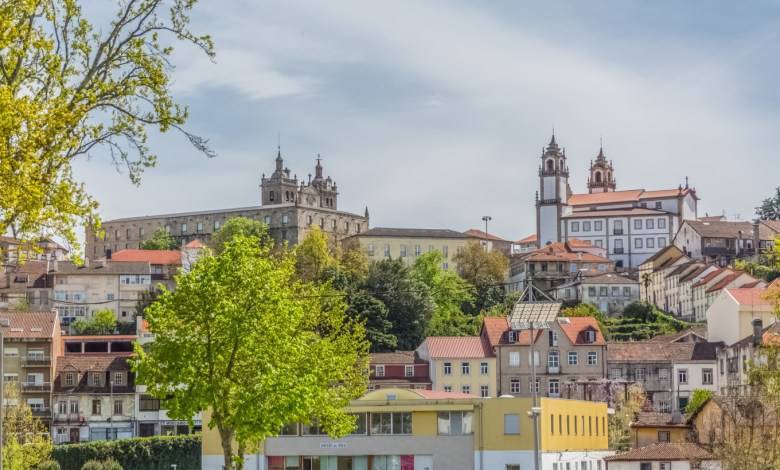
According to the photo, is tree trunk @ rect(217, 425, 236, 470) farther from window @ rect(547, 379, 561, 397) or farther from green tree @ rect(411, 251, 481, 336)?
green tree @ rect(411, 251, 481, 336)

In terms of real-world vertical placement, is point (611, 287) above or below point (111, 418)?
above

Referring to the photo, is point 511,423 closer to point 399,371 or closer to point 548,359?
point 548,359

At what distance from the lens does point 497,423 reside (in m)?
71.3

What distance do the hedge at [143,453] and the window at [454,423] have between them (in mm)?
23536

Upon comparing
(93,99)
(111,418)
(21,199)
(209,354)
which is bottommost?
(111,418)

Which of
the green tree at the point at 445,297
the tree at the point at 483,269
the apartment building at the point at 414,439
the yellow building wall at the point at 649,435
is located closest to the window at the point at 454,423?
the apartment building at the point at 414,439

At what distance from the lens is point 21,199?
1986 centimetres

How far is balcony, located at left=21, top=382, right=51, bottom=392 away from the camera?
374 feet

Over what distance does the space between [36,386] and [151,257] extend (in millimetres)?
67987

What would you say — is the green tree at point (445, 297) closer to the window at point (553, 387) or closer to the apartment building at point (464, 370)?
the apartment building at point (464, 370)

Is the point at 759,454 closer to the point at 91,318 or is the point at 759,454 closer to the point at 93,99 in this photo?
the point at 93,99

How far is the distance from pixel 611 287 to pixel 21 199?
154743 millimetres

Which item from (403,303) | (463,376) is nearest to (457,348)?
(463,376)

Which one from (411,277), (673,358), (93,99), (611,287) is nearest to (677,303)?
(611,287)
